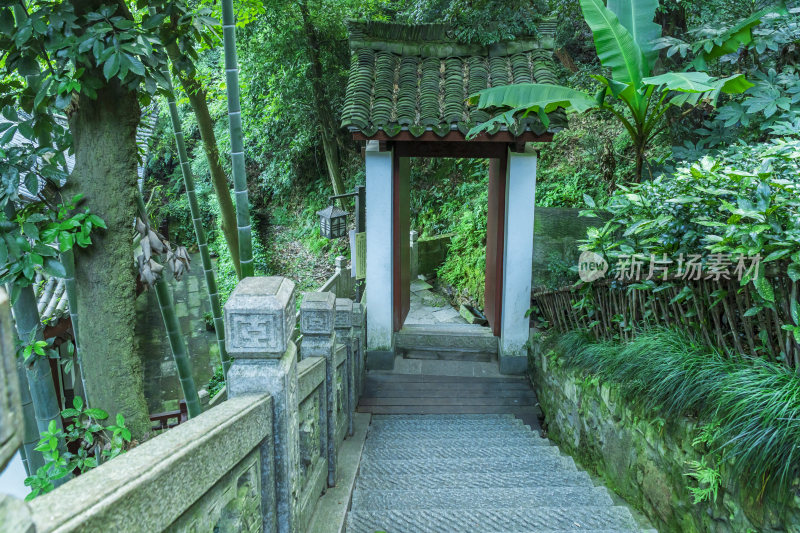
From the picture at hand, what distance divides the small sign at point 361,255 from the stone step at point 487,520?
3654 mm

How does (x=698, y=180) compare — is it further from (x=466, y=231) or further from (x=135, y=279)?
(x=466, y=231)

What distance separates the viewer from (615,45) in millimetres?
4891

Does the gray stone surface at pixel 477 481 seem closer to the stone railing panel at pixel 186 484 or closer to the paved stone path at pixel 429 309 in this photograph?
the stone railing panel at pixel 186 484

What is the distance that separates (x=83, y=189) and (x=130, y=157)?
0.89ft

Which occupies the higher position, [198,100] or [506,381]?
[198,100]

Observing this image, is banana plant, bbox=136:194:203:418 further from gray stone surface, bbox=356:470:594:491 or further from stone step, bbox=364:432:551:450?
stone step, bbox=364:432:551:450

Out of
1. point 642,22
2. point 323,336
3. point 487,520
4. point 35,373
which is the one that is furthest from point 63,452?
point 642,22

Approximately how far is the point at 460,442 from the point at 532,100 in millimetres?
3108

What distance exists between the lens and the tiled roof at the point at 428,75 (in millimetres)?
5484

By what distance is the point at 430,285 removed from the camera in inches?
417

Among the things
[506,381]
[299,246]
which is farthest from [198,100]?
[299,246]

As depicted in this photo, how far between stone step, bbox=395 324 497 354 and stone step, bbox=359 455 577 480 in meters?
2.59

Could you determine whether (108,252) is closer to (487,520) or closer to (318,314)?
(318,314)

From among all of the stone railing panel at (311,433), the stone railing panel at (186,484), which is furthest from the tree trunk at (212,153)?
the stone railing panel at (186,484)
